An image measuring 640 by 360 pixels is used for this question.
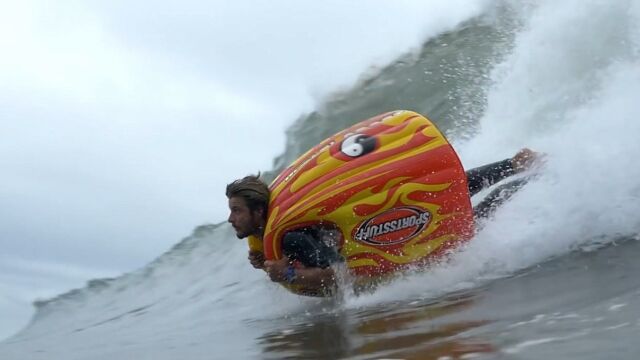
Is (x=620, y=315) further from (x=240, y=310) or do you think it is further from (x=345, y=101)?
(x=345, y=101)

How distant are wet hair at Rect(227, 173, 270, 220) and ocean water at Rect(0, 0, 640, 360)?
661 millimetres

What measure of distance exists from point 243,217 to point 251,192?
0.16 m

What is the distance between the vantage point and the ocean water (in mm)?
3279

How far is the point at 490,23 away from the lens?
1114cm

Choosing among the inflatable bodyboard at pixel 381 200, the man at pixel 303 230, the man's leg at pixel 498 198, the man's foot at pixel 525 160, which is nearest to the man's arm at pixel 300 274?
the man at pixel 303 230

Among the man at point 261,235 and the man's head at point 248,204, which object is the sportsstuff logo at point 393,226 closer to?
the man at point 261,235

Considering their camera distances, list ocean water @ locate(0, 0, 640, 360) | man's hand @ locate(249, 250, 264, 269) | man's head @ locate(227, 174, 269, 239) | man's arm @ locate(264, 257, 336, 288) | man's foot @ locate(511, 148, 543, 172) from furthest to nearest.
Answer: man's foot @ locate(511, 148, 543, 172) < man's hand @ locate(249, 250, 264, 269) < man's head @ locate(227, 174, 269, 239) < man's arm @ locate(264, 257, 336, 288) < ocean water @ locate(0, 0, 640, 360)

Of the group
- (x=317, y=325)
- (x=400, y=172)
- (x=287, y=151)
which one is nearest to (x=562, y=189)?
(x=400, y=172)

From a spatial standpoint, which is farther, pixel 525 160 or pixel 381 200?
pixel 525 160

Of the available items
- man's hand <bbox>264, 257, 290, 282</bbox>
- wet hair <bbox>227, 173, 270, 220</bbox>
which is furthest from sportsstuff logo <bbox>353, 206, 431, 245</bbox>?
wet hair <bbox>227, 173, 270, 220</bbox>

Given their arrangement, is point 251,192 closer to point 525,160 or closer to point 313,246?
point 313,246

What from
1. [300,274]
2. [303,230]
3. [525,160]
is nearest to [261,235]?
[303,230]

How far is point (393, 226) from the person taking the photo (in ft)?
17.0

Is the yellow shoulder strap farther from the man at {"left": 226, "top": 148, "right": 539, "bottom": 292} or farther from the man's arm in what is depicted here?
the man's arm
